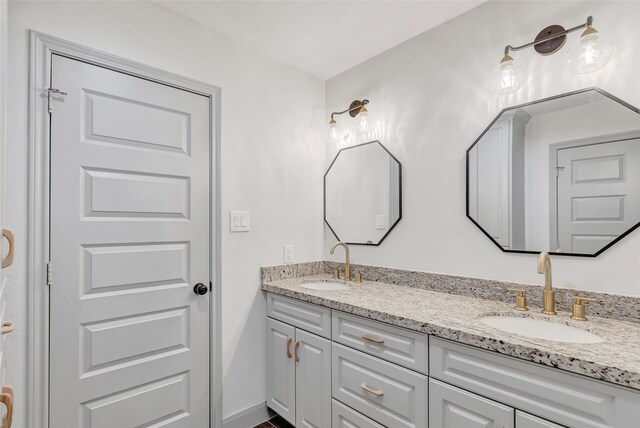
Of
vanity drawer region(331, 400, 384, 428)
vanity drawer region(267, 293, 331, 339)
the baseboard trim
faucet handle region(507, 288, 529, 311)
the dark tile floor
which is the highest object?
faucet handle region(507, 288, 529, 311)

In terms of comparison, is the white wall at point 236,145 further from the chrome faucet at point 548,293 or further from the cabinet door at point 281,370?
the chrome faucet at point 548,293

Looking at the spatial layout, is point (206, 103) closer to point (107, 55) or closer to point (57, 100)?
point (107, 55)

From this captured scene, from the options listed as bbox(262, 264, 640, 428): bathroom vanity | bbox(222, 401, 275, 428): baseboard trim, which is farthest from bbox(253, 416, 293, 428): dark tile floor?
bbox(262, 264, 640, 428): bathroom vanity

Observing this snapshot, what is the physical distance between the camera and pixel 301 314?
6.15 ft

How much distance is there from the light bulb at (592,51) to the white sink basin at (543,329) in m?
1.04

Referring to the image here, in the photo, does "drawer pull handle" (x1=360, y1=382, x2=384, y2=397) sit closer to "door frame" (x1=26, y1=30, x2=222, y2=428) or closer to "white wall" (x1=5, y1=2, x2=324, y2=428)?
"white wall" (x1=5, y1=2, x2=324, y2=428)

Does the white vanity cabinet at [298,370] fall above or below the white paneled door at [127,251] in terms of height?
below

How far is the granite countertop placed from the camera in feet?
3.10

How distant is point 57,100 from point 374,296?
1.73m

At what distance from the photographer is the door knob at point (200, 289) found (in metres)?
1.87

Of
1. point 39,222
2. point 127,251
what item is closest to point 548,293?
point 127,251

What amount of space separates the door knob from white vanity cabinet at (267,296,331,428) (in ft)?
1.39

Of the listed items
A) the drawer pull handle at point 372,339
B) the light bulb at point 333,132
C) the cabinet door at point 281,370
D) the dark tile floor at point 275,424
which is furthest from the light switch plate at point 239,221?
the dark tile floor at point 275,424

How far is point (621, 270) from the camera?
52.7 inches
